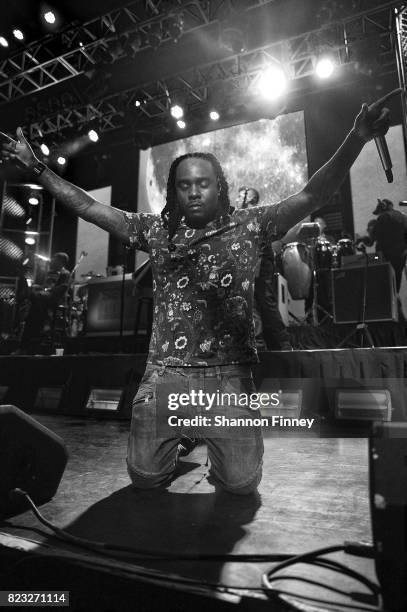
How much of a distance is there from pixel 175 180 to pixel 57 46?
846 centimetres

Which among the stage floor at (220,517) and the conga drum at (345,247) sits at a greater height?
the conga drum at (345,247)

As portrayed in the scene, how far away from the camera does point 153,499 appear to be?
197 centimetres

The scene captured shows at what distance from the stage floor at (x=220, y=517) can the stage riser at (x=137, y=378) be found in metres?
1.20

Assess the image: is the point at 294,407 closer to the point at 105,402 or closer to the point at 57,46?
the point at 105,402

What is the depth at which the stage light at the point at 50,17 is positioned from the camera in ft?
25.6

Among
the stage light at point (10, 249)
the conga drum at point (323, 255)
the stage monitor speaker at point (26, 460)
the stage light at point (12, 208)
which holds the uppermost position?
the stage light at point (12, 208)

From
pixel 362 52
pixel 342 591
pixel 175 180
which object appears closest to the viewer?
pixel 342 591

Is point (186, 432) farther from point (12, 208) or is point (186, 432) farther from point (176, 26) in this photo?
point (12, 208)

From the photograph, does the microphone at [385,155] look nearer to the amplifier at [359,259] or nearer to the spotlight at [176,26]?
the amplifier at [359,259]

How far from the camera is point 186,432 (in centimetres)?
214

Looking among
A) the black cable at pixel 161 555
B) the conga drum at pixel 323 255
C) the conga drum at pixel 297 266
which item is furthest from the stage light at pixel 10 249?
the black cable at pixel 161 555

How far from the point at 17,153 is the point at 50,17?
7471 millimetres

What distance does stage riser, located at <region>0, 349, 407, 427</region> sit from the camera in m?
3.82

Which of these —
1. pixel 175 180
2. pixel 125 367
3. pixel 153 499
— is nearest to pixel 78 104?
pixel 125 367
